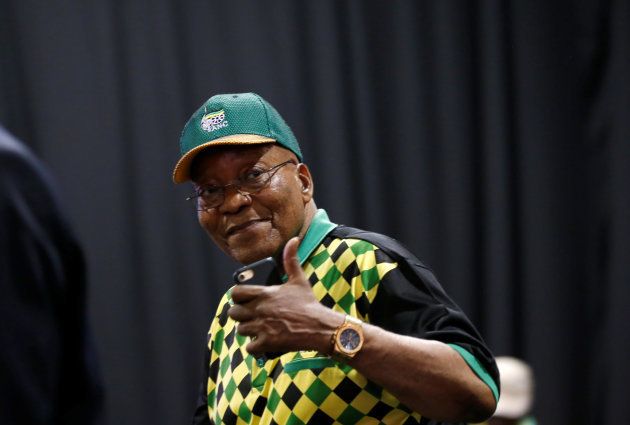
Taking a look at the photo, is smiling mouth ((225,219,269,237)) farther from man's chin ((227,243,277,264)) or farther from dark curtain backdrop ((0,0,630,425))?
dark curtain backdrop ((0,0,630,425))

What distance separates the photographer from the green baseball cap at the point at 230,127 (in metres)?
1.65

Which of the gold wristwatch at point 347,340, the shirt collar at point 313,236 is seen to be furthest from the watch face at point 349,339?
the shirt collar at point 313,236

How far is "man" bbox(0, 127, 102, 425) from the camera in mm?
742

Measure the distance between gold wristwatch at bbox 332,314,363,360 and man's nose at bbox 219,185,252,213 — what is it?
1.20ft

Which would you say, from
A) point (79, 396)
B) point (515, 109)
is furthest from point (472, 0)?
point (79, 396)

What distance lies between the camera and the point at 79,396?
32.5 inches

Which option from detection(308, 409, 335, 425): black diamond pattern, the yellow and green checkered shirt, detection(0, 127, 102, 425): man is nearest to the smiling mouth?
the yellow and green checkered shirt

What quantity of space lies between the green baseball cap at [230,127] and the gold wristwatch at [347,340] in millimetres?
448

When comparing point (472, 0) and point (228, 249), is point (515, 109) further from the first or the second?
point (228, 249)

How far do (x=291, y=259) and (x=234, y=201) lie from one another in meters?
0.30

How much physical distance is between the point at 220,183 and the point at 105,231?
151 centimetres

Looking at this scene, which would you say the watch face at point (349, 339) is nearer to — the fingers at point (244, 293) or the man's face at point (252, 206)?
the fingers at point (244, 293)

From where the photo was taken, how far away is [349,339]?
136cm

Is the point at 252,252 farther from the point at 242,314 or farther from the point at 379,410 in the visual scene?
the point at 379,410
